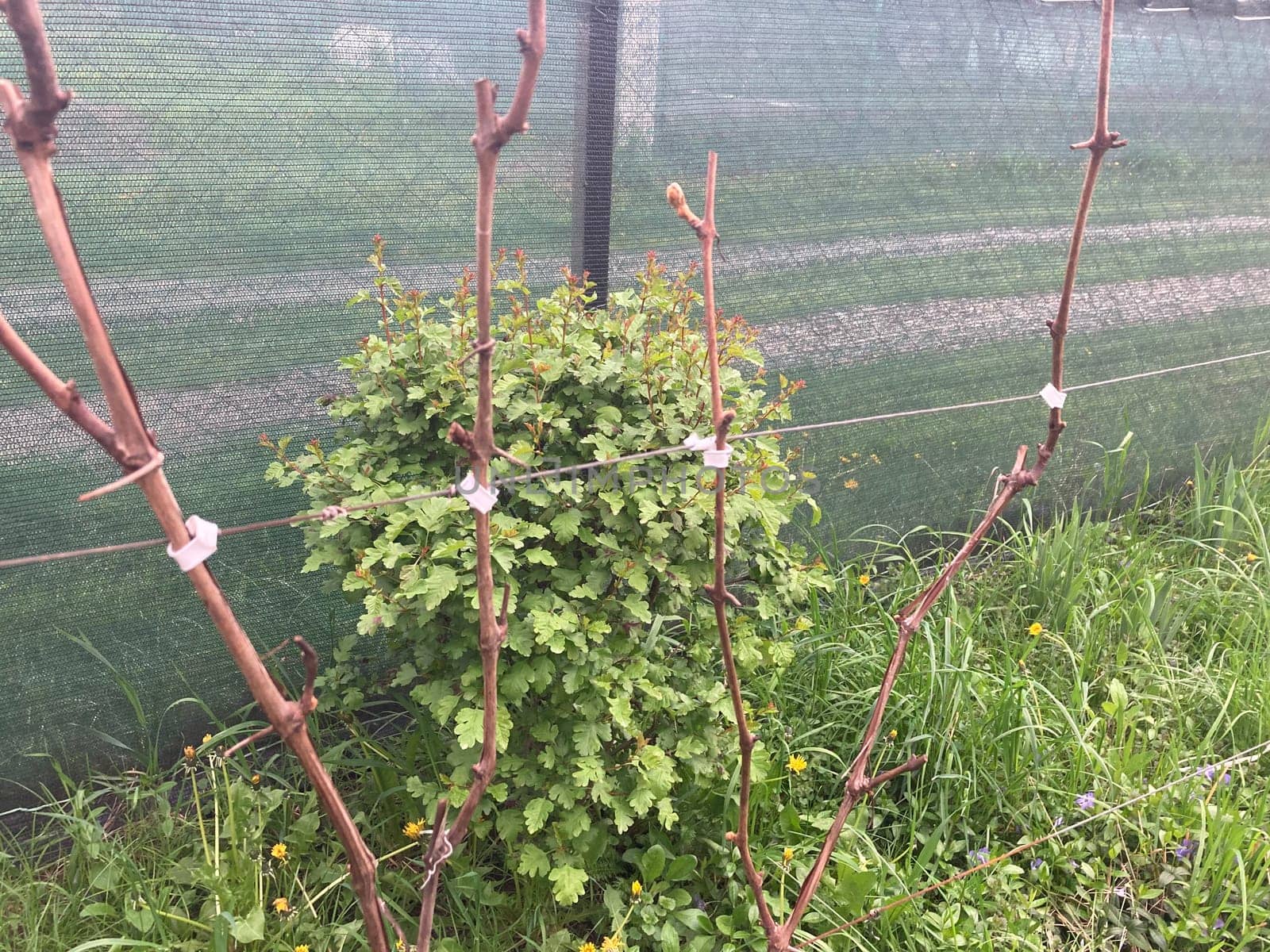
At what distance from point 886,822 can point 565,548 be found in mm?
1052

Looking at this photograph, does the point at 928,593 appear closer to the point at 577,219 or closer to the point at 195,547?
the point at 195,547

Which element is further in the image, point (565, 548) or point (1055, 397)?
point (565, 548)

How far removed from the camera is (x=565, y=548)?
1771 mm

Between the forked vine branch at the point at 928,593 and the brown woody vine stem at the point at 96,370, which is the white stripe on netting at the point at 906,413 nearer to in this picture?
the forked vine branch at the point at 928,593

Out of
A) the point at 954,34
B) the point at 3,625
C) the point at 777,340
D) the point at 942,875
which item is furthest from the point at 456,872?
the point at 954,34

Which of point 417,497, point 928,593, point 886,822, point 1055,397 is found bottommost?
point 886,822

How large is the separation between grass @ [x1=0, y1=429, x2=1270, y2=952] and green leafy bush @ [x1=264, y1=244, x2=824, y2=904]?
8.7 inches

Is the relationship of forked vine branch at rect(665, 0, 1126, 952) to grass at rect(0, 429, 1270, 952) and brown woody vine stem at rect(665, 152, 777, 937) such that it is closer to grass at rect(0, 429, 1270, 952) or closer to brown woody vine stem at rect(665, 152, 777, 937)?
brown woody vine stem at rect(665, 152, 777, 937)

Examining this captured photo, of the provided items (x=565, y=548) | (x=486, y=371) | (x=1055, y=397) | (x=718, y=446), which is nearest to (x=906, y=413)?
(x=1055, y=397)

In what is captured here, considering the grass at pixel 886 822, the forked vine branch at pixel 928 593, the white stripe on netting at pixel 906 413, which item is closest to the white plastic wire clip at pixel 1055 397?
the forked vine branch at pixel 928 593

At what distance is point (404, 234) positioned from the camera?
2.33 meters

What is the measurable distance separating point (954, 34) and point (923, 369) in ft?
3.59

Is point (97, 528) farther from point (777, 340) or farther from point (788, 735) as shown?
point (777, 340)

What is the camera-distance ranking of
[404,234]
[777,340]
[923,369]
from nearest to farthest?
[404,234] → [777,340] → [923,369]
